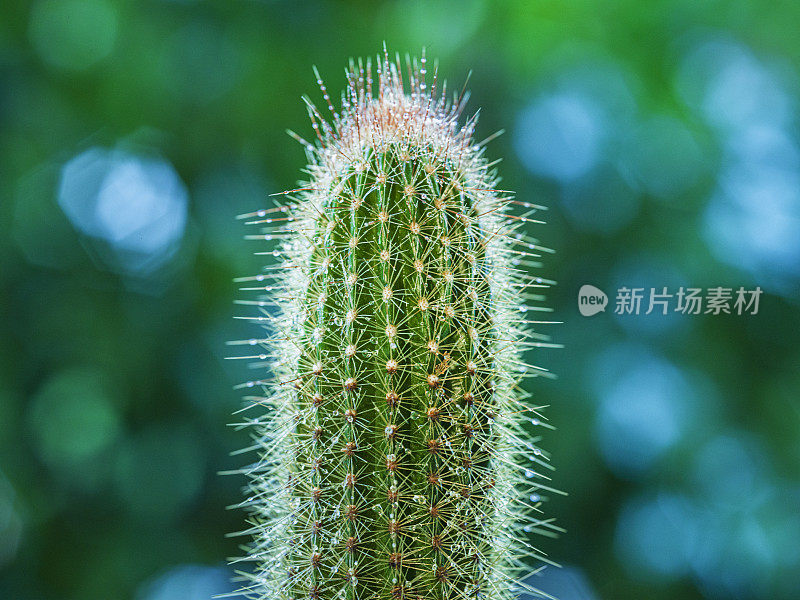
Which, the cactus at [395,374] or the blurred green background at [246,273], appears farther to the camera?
the blurred green background at [246,273]

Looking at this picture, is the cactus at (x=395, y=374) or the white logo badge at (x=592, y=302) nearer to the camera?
the cactus at (x=395, y=374)

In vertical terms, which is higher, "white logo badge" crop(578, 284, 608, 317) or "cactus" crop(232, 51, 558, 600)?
"white logo badge" crop(578, 284, 608, 317)

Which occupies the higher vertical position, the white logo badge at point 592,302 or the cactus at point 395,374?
the white logo badge at point 592,302

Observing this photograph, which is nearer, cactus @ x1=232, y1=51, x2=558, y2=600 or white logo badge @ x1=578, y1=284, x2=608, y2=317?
cactus @ x1=232, y1=51, x2=558, y2=600

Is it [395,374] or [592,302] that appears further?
[592,302]

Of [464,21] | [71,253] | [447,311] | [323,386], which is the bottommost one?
[323,386]

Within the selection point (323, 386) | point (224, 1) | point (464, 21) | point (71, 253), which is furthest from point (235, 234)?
point (323, 386)

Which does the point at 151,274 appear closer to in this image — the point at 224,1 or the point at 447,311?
the point at 224,1

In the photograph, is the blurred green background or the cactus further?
the blurred green background
